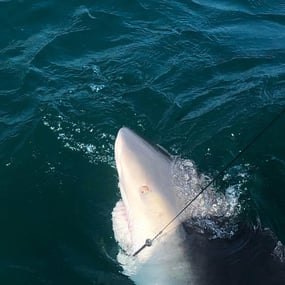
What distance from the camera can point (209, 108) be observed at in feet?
22.1

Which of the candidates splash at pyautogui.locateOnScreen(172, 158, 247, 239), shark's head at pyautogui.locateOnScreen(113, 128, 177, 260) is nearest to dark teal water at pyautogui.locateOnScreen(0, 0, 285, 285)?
shark's head at pyautogui.locateOnScreen(113, 128, 177, 260)

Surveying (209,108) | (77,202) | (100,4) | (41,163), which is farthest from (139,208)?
(100,4)

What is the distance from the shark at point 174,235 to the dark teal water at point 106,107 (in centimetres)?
44

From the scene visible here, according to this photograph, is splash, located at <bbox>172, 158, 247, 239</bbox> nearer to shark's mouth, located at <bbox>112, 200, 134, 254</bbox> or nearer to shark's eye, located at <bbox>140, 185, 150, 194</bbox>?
shark's eye, located at <bbox>140, 185, 150, 194</bbox>

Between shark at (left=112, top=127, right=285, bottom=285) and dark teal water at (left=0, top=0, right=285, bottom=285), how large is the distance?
44 cm

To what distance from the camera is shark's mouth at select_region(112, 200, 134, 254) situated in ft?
14.9

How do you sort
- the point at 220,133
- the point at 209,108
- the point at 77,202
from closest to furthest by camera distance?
1. the point at 77,202
2. the point at 220,133
3. the point at 209,108

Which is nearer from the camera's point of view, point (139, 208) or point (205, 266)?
point (205, 266)

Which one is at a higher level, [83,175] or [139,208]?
[139,208]

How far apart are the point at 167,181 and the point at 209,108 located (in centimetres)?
241

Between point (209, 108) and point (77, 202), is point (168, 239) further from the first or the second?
point (209, 108)

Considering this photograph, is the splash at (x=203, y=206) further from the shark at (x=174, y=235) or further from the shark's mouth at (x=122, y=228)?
the shark's mouth at (x=122, y=228)

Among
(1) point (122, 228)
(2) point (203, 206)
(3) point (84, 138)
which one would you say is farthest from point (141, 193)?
(3) point (84, 138)

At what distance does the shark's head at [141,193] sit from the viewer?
14.4 ft
